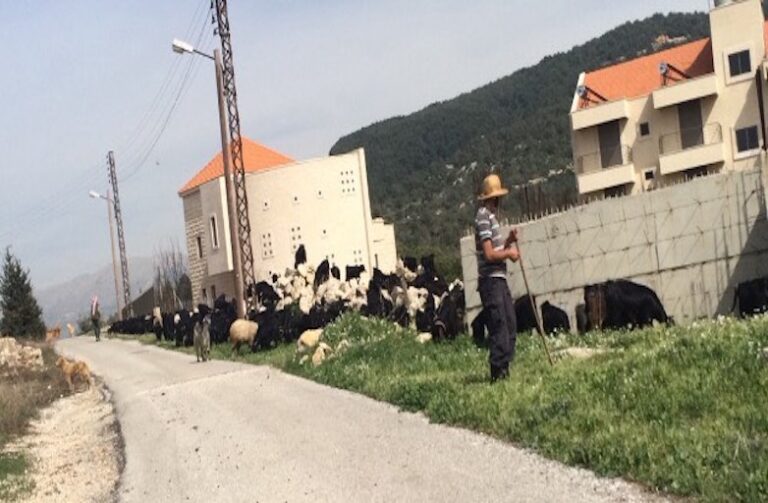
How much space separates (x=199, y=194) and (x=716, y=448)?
51.6 metres

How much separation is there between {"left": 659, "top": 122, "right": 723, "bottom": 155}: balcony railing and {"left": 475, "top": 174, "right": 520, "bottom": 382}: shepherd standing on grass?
39.4 metres

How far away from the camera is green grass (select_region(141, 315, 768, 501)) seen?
5965mm

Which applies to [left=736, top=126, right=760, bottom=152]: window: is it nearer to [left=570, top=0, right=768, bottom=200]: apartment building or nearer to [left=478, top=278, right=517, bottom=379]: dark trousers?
[left=570, top=0, right=768, bottom=200]: apartment building

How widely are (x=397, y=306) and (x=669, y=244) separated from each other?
821 centimetres

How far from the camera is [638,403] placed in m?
7.73

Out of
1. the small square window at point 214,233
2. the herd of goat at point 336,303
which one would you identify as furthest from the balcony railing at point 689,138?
the small square window at point 214,233

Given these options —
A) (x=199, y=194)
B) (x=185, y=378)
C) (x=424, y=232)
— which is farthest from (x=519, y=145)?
(x=185, y=378)

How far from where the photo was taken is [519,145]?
318ft

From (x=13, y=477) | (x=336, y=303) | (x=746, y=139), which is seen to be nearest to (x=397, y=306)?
(x=336, y=303)

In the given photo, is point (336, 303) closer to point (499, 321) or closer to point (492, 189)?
point (492, 189)

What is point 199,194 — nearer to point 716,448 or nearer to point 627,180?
point 627,180

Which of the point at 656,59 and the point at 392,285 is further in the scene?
the point at 656,59

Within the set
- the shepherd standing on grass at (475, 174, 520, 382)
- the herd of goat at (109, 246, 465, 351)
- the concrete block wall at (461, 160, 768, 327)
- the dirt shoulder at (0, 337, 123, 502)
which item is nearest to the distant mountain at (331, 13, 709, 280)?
the herd of goat at (109, 246, 465, 351)

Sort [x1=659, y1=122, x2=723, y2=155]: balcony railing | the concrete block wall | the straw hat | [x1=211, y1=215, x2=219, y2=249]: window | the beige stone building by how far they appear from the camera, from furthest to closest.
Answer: [x1=211, y1=215, x2=219, y2=249]: window < the beige stone building < [x1=659, y1=122, x2=723, y2=155]: balcony railing < the concrete block wall < the straw hat
